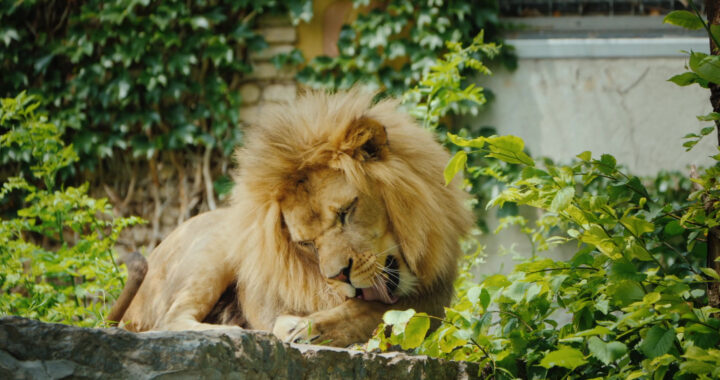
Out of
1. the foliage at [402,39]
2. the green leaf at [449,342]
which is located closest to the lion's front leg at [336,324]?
the green leaf at [449,342]

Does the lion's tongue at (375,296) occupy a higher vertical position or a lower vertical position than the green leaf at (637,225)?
lower

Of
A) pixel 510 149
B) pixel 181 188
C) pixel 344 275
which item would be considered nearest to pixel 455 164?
pixel 510 149

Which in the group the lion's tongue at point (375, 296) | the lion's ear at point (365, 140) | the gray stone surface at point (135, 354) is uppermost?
the lion's ear at point (365, 140)

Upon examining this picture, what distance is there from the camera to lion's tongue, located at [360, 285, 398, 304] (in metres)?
2.86

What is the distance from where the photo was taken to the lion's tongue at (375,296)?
2861 mm

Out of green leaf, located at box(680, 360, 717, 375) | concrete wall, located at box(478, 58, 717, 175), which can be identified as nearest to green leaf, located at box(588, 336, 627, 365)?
green leaf, located at box(680, 360, 717, 375)

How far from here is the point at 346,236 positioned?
271cm

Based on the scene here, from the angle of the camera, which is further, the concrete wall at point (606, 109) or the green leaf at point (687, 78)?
the concrete wall at point (606, 109)

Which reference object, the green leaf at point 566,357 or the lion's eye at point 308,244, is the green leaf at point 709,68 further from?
the lion's eye at point 308,244

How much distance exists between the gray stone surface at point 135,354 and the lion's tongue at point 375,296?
1102mm

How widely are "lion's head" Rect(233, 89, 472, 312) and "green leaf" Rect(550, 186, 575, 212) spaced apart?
104cm

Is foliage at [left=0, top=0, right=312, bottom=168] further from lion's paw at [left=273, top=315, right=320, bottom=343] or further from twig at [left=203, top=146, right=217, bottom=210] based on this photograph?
lion's paw at [left=273, top=315, right=320, bottom=343]

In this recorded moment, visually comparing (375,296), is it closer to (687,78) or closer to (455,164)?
(455,164)

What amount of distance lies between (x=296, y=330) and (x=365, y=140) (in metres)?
0.74
